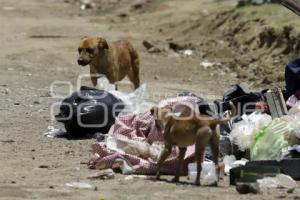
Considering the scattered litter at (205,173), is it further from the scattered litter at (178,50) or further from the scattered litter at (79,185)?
the scattered litter at (178,50)

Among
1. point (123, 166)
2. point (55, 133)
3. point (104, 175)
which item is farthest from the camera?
point (55, 133)

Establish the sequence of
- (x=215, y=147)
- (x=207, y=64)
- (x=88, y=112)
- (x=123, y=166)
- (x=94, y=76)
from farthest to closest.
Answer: (x=207, y=64) < (x=94, y=76) < (x=88, y=112) < (x=123, y=166) < (x=215, y=147)

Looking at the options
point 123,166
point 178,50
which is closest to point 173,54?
point 178,50

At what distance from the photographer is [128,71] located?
14.1m

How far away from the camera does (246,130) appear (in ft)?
28.7

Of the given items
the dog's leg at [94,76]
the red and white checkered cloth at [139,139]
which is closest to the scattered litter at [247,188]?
the red and white checkered cloth at [139,139]

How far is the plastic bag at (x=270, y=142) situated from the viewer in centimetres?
840

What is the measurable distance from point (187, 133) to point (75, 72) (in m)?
9.28

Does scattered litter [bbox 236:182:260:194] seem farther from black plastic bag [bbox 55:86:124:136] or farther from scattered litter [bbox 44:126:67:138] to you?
scattered litter [bbox 44:126:67:138]

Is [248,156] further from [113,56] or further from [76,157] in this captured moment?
[113,56]

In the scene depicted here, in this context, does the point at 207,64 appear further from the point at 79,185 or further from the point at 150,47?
the point at 79,185

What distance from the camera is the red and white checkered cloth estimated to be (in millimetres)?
8312

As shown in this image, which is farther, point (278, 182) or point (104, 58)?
point (104, 58)

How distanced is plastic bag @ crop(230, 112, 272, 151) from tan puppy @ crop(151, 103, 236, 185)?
3.00 feet
